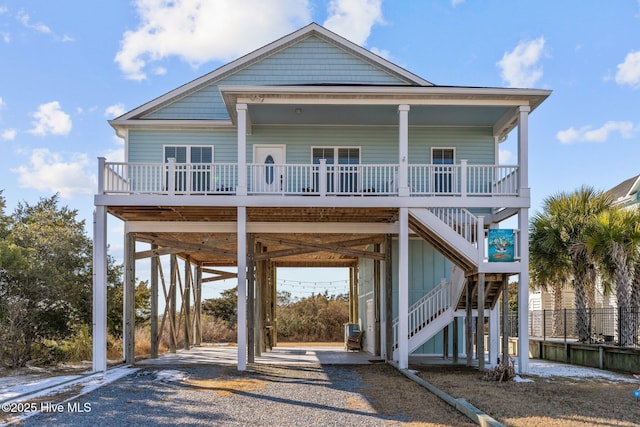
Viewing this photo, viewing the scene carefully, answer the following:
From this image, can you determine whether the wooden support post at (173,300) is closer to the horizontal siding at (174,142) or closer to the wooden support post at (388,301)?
the horizontal siding at (174,142)

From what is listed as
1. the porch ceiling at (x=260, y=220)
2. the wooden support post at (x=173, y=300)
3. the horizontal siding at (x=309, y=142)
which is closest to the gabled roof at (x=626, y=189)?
the horizontal siding at (x=309, y=142)

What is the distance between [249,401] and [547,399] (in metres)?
5.26

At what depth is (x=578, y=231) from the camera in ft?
71.7

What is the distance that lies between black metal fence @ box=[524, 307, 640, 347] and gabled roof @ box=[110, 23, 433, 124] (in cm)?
915

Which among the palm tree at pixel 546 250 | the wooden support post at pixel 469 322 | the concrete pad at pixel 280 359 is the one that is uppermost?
the palm tree at pixel 546 250

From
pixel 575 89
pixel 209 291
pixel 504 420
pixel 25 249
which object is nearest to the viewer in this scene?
pixel 504 420

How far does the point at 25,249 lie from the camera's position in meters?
18.3

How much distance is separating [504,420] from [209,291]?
29.6 metres

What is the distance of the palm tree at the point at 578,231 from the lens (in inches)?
840

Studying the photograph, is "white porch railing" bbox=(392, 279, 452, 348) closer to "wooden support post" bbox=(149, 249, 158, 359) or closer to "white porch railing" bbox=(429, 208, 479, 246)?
"white porch railing" bbox=(429, 208, 479, 246)

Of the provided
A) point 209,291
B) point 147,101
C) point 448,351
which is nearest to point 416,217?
point 448,351

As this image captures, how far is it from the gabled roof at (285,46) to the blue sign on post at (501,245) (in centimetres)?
607

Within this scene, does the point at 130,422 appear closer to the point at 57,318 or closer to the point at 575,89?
the point at 57,318

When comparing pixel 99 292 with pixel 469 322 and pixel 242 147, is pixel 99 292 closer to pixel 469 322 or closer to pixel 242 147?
pixel 242 147
